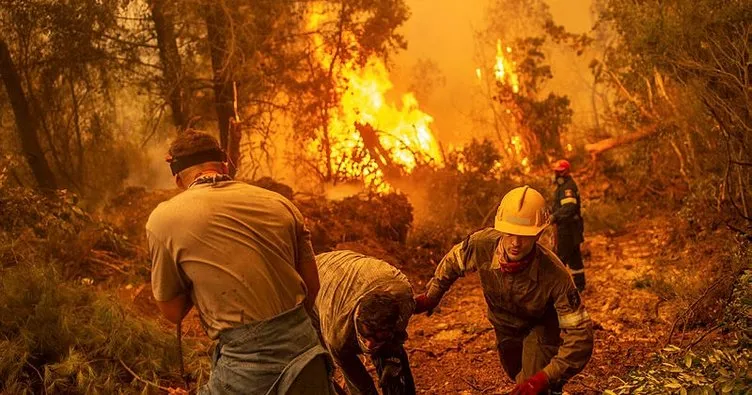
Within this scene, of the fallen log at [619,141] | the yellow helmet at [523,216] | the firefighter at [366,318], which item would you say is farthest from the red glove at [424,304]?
the fallen log at [619,141]

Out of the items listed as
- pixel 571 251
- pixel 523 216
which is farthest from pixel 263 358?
pixel 571 251

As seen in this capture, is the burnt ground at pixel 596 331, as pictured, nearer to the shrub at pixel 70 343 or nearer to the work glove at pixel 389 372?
the shrub at pixel 70 343

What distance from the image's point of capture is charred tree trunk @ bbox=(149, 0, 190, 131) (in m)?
10.9

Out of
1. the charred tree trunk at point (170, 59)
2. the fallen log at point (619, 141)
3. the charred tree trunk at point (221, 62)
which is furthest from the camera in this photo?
the fallen log at point (619, 141)

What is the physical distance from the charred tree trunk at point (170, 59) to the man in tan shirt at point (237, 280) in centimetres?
930

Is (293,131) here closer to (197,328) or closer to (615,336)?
(197,328)

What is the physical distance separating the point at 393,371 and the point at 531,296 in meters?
0.95

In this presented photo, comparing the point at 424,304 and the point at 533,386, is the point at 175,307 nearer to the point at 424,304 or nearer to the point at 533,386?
the point at 424,304

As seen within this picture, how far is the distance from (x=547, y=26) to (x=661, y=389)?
47.0ft

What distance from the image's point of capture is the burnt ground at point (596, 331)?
493cm

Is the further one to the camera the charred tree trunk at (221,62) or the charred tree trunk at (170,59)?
the charred tree trunk at (170,59)

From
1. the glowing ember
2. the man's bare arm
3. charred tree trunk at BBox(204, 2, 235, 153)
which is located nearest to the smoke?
the glowing ember

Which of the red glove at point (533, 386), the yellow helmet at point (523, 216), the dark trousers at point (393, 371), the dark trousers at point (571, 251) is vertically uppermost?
the yellow helmet at point (523, 216)

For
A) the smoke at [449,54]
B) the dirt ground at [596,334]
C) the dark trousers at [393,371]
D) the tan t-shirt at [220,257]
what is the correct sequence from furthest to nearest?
the smoke at [449,54] < the dirt ground at [596,334] < the dark trousers at [393,371] < the tan t-shirt at [220,257]
